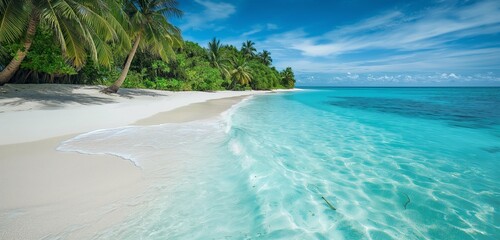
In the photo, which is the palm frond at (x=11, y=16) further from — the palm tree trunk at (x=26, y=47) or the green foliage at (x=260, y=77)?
the green foliage at (x=260, y=77)

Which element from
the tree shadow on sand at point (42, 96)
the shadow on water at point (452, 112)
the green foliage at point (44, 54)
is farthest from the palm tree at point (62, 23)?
the shadow on water at point (452, 112)

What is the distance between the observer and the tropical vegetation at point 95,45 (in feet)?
31.1

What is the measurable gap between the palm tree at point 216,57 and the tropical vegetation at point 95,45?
2877 millimetres

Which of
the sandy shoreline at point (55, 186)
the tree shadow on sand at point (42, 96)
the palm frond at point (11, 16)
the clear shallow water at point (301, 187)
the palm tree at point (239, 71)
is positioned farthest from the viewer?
the palm tree at point (239, 71)

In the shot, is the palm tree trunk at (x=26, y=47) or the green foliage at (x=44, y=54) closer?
the palm tree trunk at (x=26, y=47)

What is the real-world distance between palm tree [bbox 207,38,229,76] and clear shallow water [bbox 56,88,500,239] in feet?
108

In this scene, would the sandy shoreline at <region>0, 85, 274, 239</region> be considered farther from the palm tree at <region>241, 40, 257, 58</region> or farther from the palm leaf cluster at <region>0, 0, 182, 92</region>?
the palm tree at <region>241, 40, 257, 58</region>

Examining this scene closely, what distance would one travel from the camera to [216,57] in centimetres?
3953

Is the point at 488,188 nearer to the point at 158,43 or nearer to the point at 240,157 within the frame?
the point at 240,157

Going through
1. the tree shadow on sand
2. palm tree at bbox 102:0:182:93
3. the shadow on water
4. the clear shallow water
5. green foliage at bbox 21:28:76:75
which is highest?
palm tree at bbox 102:0:182:93

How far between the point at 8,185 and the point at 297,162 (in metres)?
5.10

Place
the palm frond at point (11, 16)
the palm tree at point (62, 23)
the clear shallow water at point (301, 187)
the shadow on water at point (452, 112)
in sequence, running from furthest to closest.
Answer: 1. the shadow on water at point (452, 112)
2. the palm tree at point (62, 23)
3. the palm frond at point (11, 16)
4. the clear shallow water at point (301, 187)

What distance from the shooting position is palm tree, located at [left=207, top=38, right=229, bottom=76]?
3897 cm

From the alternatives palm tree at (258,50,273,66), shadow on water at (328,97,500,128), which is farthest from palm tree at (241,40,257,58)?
shadow on water at (328,97,500,128)
